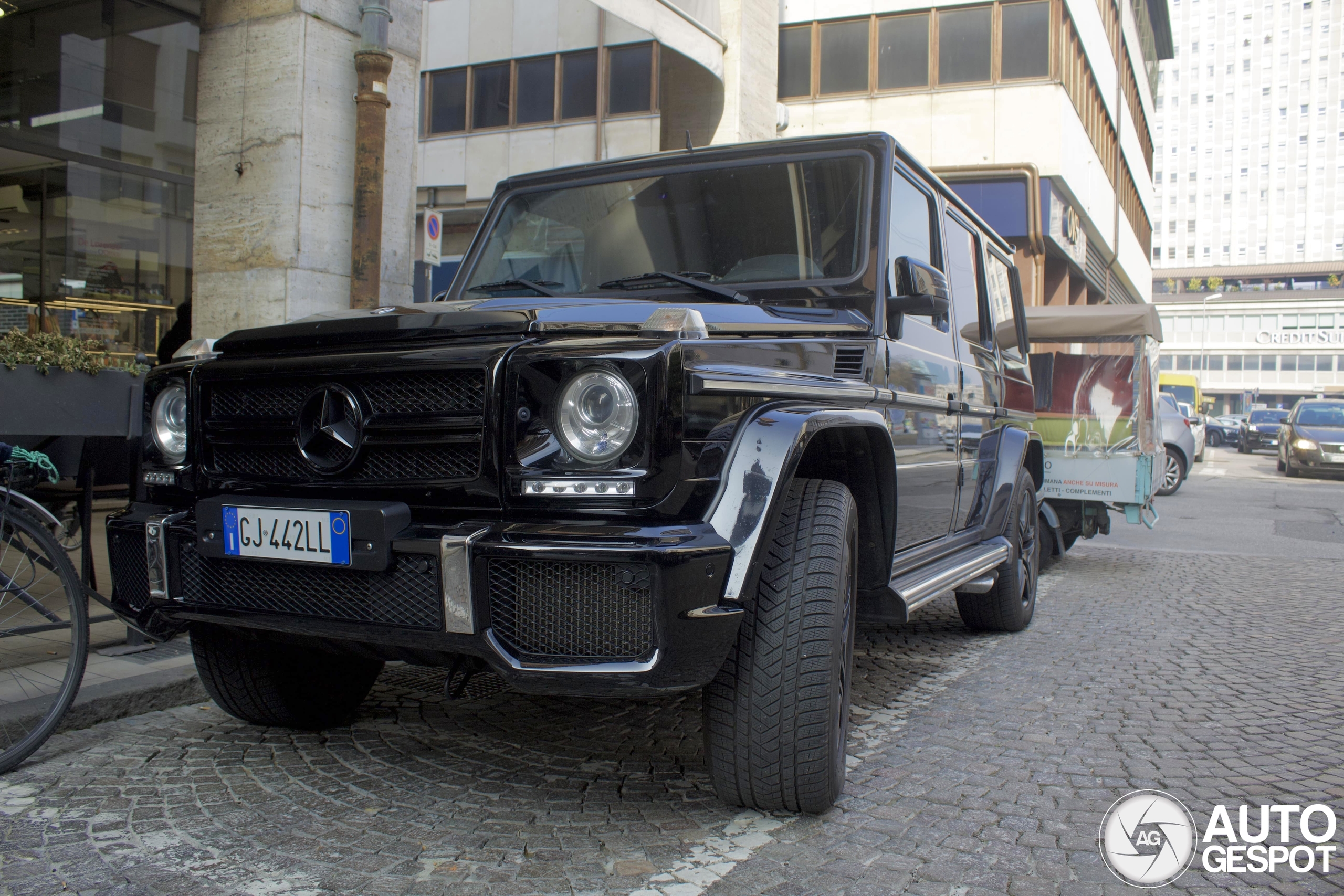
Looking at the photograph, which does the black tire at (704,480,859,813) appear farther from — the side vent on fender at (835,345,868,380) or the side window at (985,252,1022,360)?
the side window at (985,252,1022,360)

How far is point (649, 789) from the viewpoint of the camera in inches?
120

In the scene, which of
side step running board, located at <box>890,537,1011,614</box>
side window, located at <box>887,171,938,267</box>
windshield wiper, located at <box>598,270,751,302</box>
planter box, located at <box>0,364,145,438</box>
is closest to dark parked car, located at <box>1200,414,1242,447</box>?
side step running board, located at <box>890,537,1011,614</box>

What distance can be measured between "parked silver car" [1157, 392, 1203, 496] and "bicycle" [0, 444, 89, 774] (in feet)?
50.1

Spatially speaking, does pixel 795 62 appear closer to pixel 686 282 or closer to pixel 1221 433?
pixel 686 282

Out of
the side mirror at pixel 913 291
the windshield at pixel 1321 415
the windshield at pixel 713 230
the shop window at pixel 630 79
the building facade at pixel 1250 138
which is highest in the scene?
the building facade at pixel 1250 138

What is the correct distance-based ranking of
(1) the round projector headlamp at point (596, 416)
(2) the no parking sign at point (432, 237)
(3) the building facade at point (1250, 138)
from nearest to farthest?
(1) the round projector headlamp at point (596, 416), (2) the no parking sign at point (432, 237), (3) the building facade at point (1250, 138)

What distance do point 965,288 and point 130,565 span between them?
11.6ft

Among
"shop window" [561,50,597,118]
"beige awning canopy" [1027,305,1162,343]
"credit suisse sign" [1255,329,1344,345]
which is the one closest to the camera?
"beige awning canopy" [1027,305,1162,343]

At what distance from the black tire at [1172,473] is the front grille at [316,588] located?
15476 mm

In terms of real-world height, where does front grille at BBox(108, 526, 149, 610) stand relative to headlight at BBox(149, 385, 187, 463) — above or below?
below

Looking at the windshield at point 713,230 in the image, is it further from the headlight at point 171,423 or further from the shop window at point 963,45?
the shop window at point 963,45

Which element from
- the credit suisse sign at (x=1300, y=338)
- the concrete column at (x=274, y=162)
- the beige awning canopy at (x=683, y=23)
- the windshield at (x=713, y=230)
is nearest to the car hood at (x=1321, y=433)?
the beige awning canopy at (x=683, y=23)

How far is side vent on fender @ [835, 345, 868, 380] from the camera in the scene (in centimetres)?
323

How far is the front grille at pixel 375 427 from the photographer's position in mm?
2545
